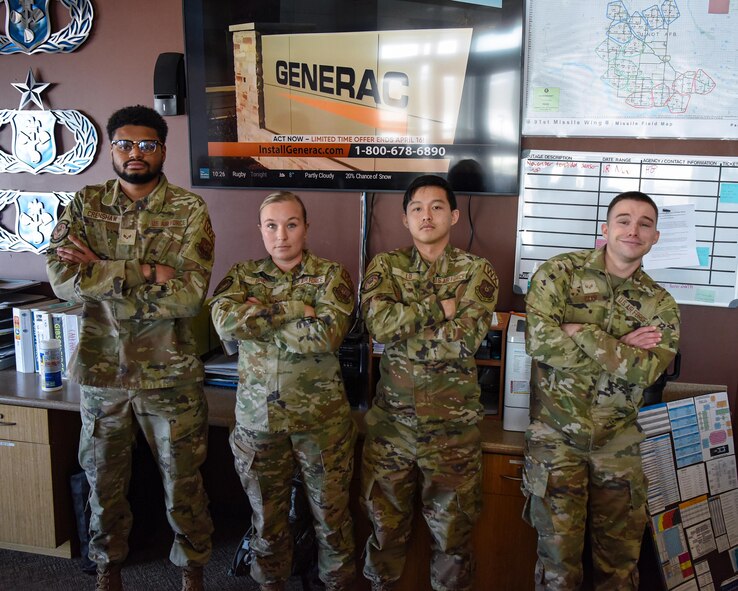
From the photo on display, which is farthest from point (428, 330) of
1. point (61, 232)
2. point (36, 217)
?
point (36, 217)

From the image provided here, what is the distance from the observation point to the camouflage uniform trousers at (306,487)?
79.5 inches

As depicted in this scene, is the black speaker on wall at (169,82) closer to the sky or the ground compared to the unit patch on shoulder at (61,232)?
closer to the sky

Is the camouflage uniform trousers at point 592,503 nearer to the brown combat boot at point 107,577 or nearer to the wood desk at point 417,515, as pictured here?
the wood desk at point 417,515

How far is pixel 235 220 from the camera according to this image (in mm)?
2965

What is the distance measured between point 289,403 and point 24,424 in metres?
1.29

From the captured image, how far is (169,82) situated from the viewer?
9.33 feet

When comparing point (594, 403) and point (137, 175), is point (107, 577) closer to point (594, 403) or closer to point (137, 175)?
point (137, 175)

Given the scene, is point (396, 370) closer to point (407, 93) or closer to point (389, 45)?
point (407, 93)

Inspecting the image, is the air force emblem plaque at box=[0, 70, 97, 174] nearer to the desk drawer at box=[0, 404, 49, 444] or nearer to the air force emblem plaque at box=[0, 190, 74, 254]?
the air force emblem plaque at box=[0, 190, 74, 254]

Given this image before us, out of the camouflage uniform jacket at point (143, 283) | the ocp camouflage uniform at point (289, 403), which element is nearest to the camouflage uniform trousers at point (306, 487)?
the ocp camouflage uniform at point (289, 403)

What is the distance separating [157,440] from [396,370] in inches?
35.9

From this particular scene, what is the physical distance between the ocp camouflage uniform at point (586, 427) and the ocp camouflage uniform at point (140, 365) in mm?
1205

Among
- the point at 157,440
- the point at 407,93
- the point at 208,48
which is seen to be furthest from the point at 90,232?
the point at 407,93

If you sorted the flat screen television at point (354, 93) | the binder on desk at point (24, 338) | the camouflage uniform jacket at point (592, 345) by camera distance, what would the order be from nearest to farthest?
the camouflage uniform jacket at point (592, 345)
the flat screen television at point (354, 93)
the binder on desk at point (24, 338)
